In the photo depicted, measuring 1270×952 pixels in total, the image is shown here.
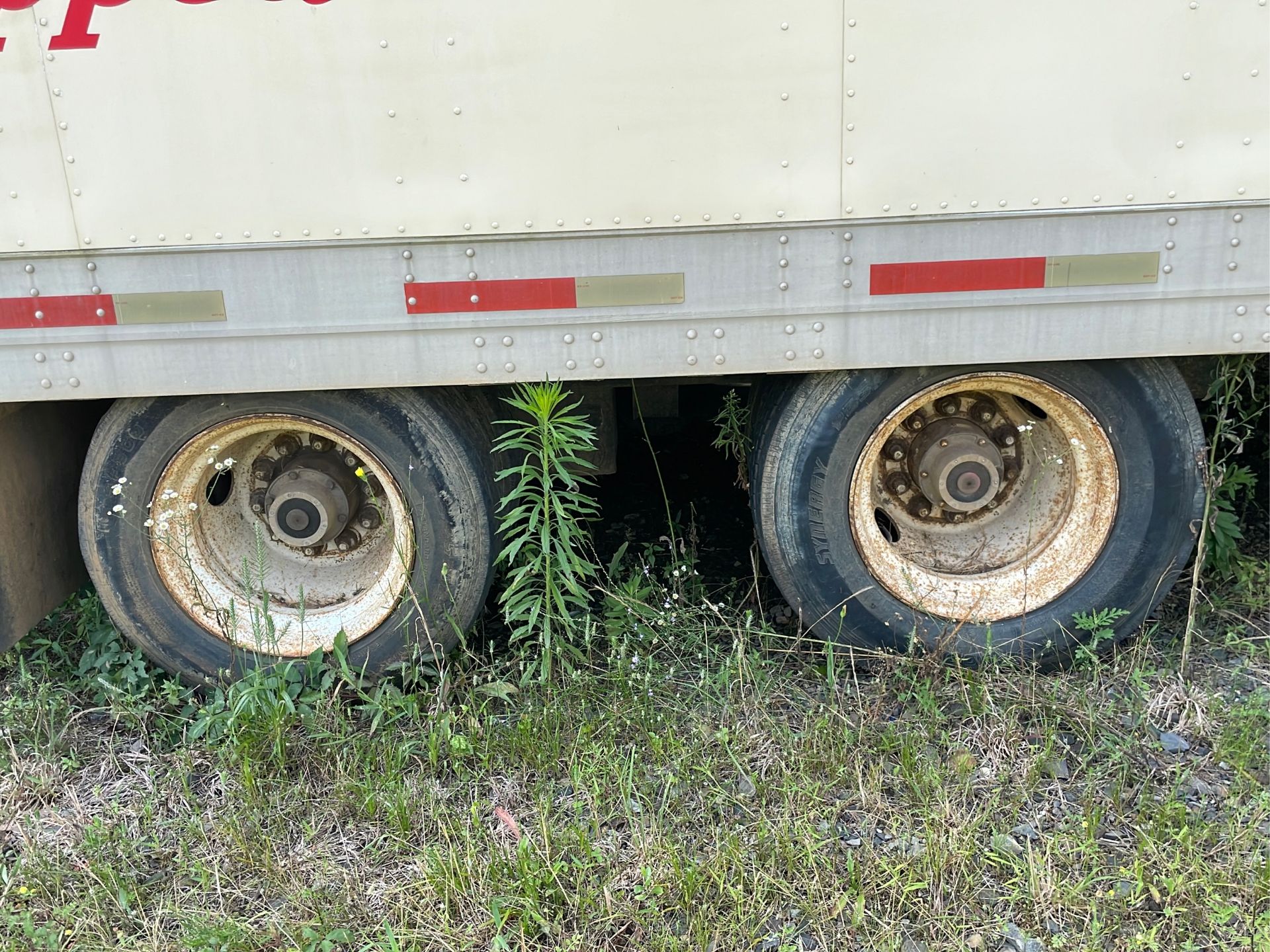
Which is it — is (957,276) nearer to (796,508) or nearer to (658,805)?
(796,508)

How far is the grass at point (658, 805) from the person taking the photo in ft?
7.80

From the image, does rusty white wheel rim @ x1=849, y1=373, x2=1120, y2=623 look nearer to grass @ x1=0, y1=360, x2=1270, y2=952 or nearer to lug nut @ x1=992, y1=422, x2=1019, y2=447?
lug nut @ x1=992, y1=422, x2=1019, y2=447

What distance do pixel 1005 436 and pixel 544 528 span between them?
5.05ft

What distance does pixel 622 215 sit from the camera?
8.50ft

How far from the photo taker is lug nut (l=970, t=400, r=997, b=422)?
3262mm

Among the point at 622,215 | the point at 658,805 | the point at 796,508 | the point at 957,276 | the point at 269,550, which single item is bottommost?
the point at 658,805

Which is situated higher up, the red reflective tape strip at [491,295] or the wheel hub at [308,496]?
the red reflective tape strip at [491,295]

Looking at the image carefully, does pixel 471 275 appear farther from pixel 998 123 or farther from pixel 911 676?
pixel 911 676

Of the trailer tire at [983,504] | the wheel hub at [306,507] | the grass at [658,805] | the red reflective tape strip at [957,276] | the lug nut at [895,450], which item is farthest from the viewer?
the lug nut at [895,450]

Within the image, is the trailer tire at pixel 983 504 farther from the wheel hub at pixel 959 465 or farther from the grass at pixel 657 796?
the grass at pixel 657 796

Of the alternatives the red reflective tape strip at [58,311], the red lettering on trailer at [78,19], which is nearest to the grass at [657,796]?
the red reflective tape strip at [58,311]

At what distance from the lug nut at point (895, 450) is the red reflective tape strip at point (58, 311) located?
2340 millimetres

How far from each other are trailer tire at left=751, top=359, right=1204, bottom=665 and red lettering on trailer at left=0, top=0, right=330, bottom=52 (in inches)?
71.4

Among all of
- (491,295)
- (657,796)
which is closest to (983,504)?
(657,796)
